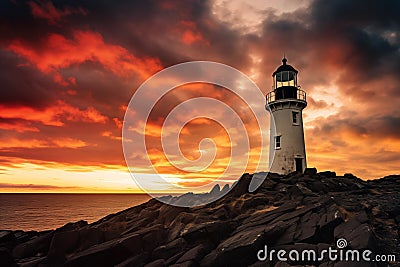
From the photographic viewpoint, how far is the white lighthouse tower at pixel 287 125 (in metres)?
30.4

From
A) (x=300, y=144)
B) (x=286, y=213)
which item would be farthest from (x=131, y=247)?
(x=300, y=144)

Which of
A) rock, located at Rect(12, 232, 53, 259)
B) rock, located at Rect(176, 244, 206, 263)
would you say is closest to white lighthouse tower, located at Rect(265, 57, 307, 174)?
rock, located at Rect(176, 244, 206, 263)

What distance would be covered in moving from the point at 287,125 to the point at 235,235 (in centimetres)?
2043

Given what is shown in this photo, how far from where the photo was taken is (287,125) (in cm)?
3086

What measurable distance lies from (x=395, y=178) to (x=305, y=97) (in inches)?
468

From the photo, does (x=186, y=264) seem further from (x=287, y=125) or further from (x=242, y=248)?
(x=287, y=125)

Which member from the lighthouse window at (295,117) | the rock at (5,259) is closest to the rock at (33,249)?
the rock at (5,259)

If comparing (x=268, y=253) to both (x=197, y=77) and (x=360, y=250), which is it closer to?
(x=360, y=250)

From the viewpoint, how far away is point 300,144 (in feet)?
101

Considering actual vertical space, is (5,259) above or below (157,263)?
below

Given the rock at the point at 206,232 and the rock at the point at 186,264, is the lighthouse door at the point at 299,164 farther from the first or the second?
the rock at the point at 186,264

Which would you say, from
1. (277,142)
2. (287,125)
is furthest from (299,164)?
(287,125)

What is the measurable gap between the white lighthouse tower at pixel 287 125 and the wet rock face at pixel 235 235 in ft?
37.5

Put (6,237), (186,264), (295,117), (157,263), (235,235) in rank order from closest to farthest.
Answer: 1. (186,264)
2. (157,263)
3. (235,235)
4. (6,237)
5. (295,117)
